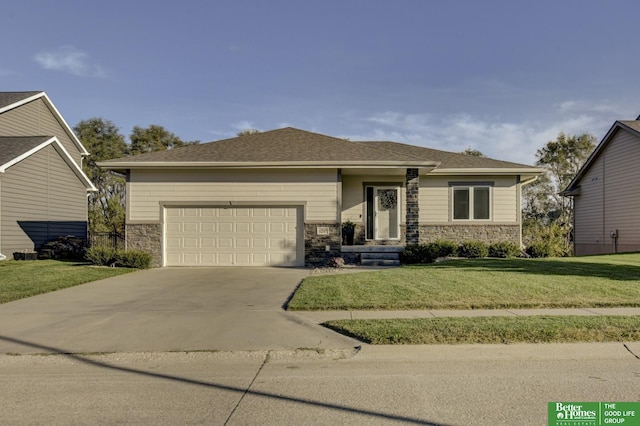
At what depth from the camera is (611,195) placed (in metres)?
21.2

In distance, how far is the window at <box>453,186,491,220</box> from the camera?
18.5 meters

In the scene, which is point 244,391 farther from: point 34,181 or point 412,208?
point 34,181

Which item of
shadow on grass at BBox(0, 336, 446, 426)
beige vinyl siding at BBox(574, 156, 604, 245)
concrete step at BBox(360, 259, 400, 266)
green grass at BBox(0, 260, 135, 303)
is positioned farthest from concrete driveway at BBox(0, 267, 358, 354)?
beige vinyl siding at BBox(574, 156, 604, 245)

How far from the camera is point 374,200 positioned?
60.5 feet

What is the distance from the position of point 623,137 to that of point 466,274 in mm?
14060

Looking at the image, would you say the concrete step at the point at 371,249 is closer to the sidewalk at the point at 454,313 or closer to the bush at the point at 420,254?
the bush at the point at 420,254

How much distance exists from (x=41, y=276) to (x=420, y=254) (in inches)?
454

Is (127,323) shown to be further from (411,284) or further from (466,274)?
(466,274)

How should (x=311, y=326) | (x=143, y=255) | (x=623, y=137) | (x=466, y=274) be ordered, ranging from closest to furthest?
(x=311, y=326) < (x=466, y=274) < (x=143, y=255) < (x=623, y=137)

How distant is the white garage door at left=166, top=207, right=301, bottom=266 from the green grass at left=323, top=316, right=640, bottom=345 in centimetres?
916

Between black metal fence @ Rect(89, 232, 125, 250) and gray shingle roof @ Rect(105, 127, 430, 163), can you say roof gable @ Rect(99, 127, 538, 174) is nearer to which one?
gray shingle roof @ Rect(105, 127, 430, 163)

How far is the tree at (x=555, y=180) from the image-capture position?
3484cm

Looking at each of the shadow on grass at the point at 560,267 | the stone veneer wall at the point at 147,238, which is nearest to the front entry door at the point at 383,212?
the shadow on grass at the point at 560,267

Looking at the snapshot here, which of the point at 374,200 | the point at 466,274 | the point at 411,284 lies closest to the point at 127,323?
the point at 411,284
